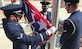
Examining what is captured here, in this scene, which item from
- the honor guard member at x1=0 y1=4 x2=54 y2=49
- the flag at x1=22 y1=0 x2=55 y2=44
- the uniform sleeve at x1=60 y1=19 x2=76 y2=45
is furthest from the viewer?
the flag at x1=22 y1=0 x2=55 y2=44

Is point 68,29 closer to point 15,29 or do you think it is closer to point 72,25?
point 72,25

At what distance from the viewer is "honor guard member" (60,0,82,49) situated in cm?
220

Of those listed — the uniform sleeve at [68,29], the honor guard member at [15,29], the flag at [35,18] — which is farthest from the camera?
the flag at [35,18]

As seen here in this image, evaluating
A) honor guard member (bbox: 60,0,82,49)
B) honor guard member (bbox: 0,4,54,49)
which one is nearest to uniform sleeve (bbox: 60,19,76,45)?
honor guard member (bbox: 60,0,82,49)

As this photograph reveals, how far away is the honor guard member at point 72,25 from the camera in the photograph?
2.20m

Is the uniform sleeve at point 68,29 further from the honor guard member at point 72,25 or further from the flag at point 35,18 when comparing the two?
the flag at point 35,18

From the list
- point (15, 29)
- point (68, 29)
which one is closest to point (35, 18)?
point (15, 29)

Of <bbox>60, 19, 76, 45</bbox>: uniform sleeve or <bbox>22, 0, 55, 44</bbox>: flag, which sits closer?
<bbox>60, 19, 76, 45</bbox>: uniform sleeve

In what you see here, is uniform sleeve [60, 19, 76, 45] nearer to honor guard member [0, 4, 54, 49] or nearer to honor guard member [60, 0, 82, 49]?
honor guard member [60, 0, 82, 49]

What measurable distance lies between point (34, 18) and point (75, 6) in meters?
0.62

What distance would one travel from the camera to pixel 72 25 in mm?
2189

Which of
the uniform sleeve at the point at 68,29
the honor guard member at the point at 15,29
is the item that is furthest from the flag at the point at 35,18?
the uniform sleeve at the point at 68,29

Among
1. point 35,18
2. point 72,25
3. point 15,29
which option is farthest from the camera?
point 35,18

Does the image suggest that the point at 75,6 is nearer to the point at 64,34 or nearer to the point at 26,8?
the point at 64,34
